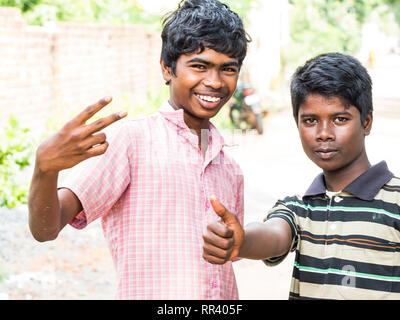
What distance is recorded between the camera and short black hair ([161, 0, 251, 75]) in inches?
85.8

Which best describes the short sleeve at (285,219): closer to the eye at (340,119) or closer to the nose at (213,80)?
the eye at (340,119)

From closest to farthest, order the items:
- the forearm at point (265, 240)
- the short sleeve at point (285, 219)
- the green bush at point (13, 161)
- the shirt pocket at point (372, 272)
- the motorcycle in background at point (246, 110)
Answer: the forearm at point (265, 240)
the shirt pocket at point (372, 272)
the short sleeve at point (285, 219)
the green bush at point (13, 161)
the motorcycle in background at point (246, 110)

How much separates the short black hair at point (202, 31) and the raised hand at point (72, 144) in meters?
0.63

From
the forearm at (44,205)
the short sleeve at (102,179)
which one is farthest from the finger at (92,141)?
the short sleeve at (102,179)

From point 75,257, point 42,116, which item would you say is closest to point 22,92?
point 42,116

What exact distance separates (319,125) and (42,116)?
21.6 ft

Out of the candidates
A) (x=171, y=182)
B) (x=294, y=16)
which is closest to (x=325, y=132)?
(x=171, y=182)

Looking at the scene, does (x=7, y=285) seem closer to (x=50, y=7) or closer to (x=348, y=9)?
(x=50, y=7)

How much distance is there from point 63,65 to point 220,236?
7.78 m

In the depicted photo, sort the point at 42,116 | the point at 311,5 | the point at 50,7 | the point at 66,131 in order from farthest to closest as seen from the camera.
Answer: the point at 311,5, the point at 50,7, the point at 42,116, the point at 66,131

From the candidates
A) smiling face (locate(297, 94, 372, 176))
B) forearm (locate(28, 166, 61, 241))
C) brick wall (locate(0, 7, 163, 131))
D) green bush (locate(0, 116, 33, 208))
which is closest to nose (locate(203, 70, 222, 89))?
smiling face (locate(297, 94, 372, 176))

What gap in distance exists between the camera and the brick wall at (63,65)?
7.39m

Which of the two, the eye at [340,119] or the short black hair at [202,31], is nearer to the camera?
the eye at [340,119]

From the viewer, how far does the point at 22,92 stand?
7.61 m
